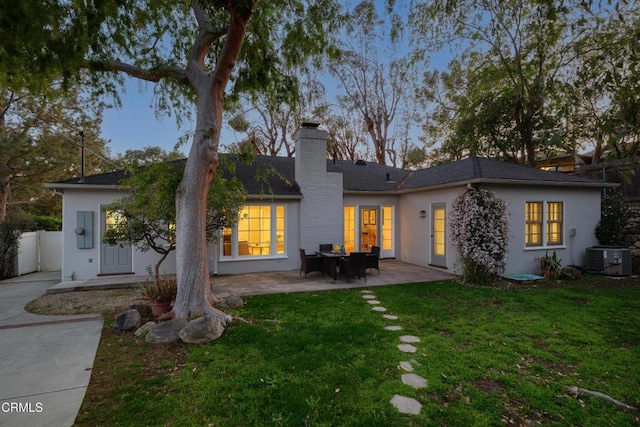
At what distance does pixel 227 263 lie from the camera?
380 inches

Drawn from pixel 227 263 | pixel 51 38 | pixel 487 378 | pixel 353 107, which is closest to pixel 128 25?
pixel 51 38

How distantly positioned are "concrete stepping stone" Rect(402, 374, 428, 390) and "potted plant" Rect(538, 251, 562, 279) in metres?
7.77

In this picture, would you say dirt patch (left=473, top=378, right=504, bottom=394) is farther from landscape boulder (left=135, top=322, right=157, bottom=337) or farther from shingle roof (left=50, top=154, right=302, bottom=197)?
shingle roof (left=50, top=154, right=302, bottom=197)

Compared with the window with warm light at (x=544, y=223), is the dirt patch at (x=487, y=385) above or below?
below

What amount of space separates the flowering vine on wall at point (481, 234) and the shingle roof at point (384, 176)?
23.6 inches

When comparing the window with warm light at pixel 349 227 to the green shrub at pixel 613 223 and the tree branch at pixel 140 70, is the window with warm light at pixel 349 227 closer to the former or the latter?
the tree branch at pixel 140 70

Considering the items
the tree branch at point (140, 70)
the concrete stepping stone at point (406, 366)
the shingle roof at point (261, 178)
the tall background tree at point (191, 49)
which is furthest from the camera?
the shingle roof at point (261, 178)

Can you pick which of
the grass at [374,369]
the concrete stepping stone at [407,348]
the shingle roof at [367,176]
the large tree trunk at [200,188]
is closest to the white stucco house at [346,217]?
the shingle roof at [367,176]

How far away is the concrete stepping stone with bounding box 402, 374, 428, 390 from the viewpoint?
10.8 feet

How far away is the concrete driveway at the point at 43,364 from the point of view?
9.53 ft

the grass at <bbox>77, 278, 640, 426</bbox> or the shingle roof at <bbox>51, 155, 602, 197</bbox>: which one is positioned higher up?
the shingle roof at <bbox>51, 155, 602, 197</bbox>

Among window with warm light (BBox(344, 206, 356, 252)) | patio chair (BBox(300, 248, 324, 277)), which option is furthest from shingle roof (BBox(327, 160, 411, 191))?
patio chair (BBox(300, 248, 324, 277))

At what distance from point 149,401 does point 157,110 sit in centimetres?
702

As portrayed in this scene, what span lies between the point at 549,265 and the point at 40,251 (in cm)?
1722
